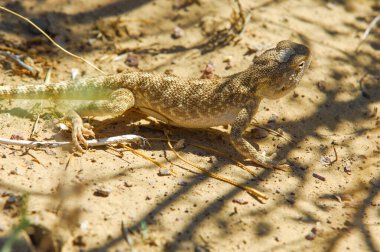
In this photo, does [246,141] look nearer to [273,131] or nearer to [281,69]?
[273,131]

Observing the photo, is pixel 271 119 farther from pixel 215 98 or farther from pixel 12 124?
pixel 12 124

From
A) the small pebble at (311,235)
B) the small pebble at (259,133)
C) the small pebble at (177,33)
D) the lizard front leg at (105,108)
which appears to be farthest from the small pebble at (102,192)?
the small pebble at (177,33)

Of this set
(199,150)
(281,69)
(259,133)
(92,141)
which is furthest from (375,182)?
(92,141)

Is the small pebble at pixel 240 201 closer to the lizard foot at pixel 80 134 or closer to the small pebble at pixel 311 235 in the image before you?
the small pebble at pixel 311 235

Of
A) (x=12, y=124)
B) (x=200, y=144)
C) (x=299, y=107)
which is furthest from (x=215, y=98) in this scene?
(x=12, y=124)

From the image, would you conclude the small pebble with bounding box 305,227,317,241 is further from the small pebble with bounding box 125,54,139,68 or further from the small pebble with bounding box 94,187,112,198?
the small pebble with bounding box 125,54,139,68
